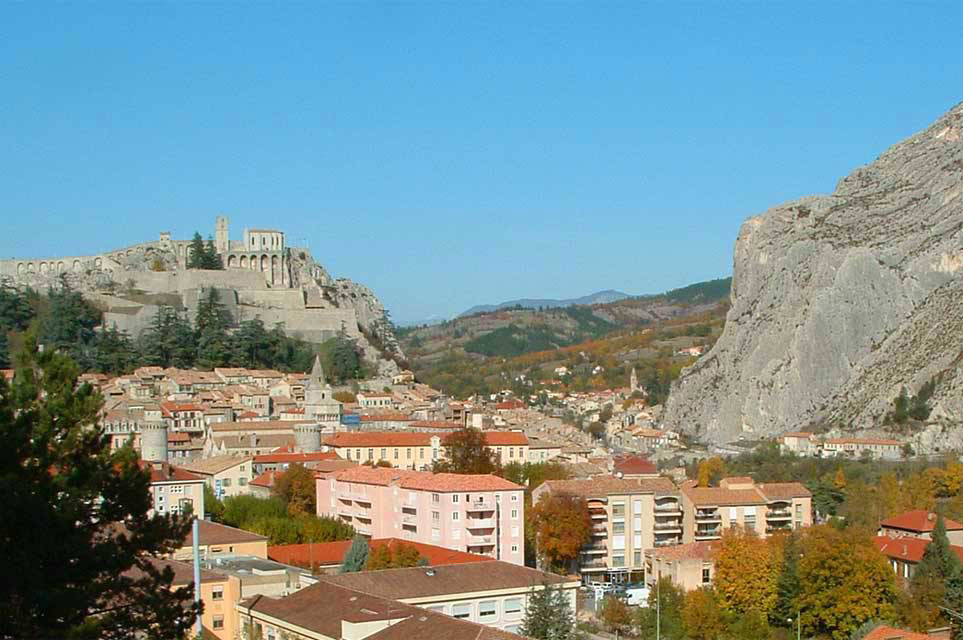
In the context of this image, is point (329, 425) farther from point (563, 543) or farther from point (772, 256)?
point (772, 256)

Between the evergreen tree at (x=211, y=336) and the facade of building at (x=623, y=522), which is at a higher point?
the evergreen tree at (x=211, y=336)

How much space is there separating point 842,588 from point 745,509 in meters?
11.8

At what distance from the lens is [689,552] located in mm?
40219

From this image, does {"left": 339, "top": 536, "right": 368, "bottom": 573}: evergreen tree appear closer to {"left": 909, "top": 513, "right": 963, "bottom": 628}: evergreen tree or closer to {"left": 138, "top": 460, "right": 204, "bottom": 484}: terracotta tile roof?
{"left": 138, "top": 460, "right": 204, "bottom": 484}: terracotta tile roof

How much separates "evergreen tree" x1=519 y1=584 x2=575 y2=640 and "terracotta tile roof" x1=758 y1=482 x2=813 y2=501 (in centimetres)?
1832

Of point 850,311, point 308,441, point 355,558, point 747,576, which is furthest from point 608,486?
point 850,311

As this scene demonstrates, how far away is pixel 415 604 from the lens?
31.2 metres

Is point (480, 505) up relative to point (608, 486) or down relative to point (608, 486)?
down

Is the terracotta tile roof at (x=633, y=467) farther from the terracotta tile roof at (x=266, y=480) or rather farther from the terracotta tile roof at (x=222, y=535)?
the terracotta tile roof at (x=222, y=535)

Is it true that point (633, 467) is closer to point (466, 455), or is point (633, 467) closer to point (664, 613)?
point (466, 455)

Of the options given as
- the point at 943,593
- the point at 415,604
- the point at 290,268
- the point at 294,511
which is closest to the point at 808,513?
the point at 943,593

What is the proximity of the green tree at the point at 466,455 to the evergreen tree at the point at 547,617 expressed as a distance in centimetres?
1904

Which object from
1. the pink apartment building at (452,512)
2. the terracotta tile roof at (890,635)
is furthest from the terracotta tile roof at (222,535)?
the terracotta tile roof at (890,635)

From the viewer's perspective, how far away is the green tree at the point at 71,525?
16.0 meters
